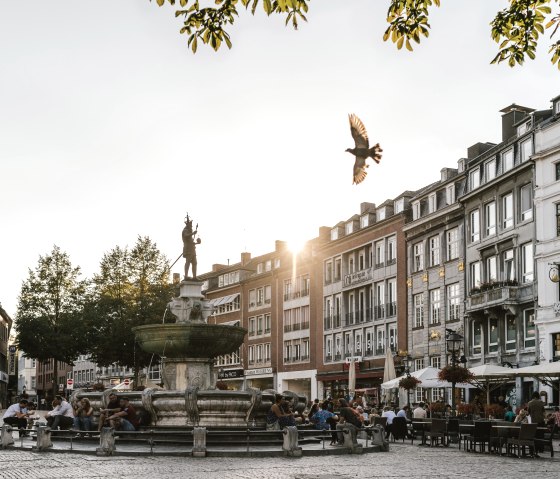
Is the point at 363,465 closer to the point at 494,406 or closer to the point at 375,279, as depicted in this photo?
the point at 494,406

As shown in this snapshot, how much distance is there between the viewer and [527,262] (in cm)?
4406

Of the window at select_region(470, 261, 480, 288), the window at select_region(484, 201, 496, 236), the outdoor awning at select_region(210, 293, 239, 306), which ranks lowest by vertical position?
the window at select_region(470, 261, 480, 288)

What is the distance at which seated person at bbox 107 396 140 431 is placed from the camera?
23094 millimetres

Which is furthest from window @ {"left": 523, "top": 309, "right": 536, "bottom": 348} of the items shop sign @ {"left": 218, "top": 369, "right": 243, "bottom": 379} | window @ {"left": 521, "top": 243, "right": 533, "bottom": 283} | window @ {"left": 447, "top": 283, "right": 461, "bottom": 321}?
shop sign @ {"left": 218, "top": 369, "right": 243, "bottom": 379}

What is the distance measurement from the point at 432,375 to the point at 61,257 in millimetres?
35678

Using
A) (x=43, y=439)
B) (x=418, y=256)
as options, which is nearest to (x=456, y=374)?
(x=43, y=439)

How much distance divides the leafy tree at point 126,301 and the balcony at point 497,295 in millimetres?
19526

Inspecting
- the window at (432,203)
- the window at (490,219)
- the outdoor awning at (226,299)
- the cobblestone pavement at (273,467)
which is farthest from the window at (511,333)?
the outdoor awning at (226,299)

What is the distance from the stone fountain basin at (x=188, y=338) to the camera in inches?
1040

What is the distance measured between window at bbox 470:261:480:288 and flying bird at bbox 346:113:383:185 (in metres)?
35.3

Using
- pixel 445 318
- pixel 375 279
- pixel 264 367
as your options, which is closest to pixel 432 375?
pixel 445 318

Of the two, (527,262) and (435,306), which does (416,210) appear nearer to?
(435,306)

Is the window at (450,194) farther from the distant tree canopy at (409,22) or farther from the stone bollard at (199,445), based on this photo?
the distant tree canopy at (409,22)

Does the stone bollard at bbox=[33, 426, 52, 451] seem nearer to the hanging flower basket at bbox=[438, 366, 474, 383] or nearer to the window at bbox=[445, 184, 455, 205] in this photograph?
the hanging flower basket at bbox=[438, 366, 474, 383]
